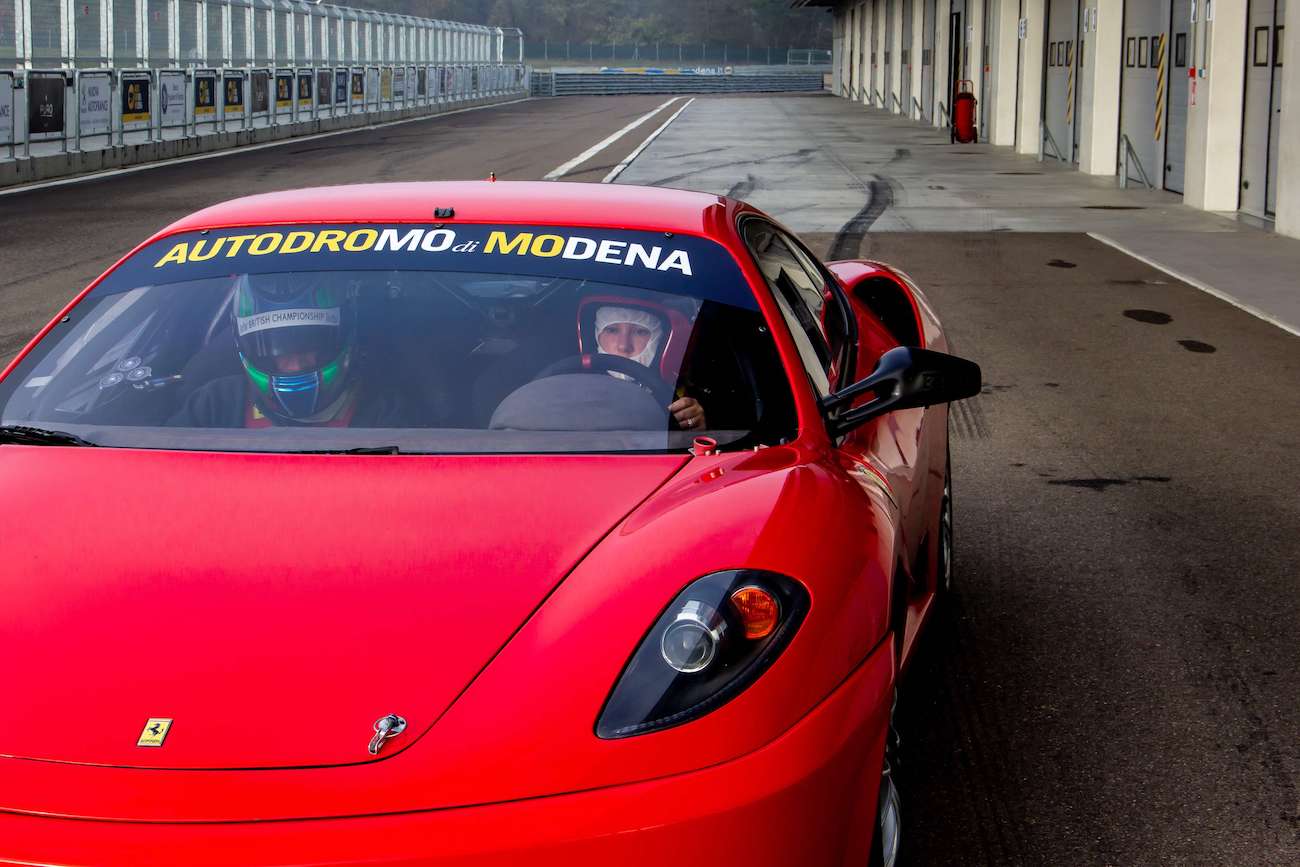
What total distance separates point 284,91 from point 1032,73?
18.1m

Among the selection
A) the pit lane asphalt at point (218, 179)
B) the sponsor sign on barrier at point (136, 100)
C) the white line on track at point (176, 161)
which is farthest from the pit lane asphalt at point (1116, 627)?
the sponsor sign on barrier at point (136, 100)

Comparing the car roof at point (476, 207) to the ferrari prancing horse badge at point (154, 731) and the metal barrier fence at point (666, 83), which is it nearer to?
the ferrari prancing horse badge at point (154, 731)

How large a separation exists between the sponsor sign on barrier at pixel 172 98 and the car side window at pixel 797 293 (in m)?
27.5

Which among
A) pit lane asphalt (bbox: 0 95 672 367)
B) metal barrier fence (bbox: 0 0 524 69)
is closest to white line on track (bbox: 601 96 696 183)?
pit lane asphalt (bbox: 0 95 672 367)

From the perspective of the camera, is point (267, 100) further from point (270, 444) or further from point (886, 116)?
point (270, 444)

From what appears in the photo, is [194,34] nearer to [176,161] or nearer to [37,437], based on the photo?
[176,161]

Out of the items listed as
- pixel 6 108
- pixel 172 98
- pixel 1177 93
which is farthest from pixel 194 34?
pixel 1177 93

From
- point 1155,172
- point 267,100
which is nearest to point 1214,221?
point 1155,172

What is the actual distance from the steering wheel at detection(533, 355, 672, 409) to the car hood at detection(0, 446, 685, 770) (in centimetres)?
31

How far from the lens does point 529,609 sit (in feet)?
8.28

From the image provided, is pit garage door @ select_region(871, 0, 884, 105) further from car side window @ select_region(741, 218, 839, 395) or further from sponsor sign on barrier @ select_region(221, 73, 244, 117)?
car side window @ select_region(741, 218, 839, 395)

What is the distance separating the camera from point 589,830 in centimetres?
220

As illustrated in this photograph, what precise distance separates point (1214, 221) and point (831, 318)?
15.6m

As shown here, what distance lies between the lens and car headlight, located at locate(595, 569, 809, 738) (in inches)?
92.8
